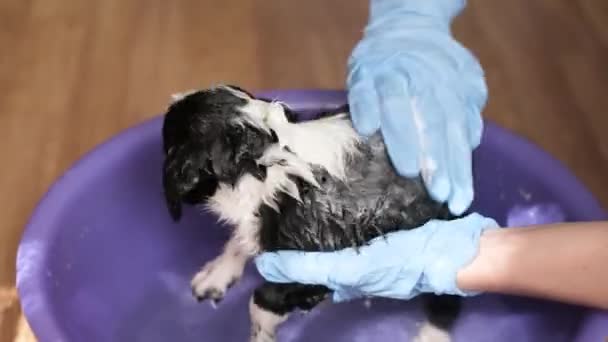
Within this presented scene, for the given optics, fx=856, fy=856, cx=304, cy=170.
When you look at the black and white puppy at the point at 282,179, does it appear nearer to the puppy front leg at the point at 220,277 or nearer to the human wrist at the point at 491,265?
the human wrist at the point at 491,265

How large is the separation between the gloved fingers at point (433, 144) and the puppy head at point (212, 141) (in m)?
0.29

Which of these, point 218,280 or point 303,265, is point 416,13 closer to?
point 303,265

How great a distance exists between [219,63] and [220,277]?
2.37ft

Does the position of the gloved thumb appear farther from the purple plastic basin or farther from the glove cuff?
the glove cuff

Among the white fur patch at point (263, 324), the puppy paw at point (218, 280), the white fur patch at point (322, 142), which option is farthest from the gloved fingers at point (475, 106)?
the puppy paw at point (218, 280)

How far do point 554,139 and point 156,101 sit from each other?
102cm

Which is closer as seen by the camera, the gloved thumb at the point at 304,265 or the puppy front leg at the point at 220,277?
the gloved thumb at the point at 304,265

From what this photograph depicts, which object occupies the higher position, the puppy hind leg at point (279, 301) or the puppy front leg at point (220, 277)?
the puppy hind leg at point (279, 301)

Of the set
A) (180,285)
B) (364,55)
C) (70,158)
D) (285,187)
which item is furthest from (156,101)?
(285,187)

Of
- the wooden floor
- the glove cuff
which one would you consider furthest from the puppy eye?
the wooden floor

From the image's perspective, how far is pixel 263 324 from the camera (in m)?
1.63

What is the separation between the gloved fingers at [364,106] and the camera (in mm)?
1502

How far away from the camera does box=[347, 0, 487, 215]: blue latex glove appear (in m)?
1.49

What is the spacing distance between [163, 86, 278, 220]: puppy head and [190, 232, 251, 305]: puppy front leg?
49 cm
